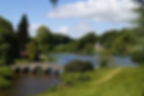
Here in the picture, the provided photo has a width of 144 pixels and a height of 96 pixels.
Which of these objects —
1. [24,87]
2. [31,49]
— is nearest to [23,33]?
[31,49]

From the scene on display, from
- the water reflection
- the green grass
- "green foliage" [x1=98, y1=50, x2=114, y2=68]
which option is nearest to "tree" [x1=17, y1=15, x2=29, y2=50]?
the green grass

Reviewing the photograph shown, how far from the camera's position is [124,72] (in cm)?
504

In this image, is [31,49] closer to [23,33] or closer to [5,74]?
[23,33]

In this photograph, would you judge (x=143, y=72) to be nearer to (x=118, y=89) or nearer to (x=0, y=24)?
(x=118, y=89)

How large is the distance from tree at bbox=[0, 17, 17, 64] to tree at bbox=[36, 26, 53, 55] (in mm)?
184

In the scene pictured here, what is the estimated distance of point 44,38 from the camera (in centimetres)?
155

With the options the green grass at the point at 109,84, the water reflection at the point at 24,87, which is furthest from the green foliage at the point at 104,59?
the water reflection at the point at 24,87

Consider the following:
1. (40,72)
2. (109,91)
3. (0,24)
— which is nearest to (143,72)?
(109,91)

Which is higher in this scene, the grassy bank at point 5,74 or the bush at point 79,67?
the bush at point 79,67

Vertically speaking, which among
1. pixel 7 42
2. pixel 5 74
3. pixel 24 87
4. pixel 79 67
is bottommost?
pixel 7 42

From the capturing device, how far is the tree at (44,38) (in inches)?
59.5

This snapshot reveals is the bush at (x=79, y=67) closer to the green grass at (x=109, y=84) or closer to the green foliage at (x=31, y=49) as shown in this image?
the green grass at (x=109, y=84)

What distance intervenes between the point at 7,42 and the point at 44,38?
34cm

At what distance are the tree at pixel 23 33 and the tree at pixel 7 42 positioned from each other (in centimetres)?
5
